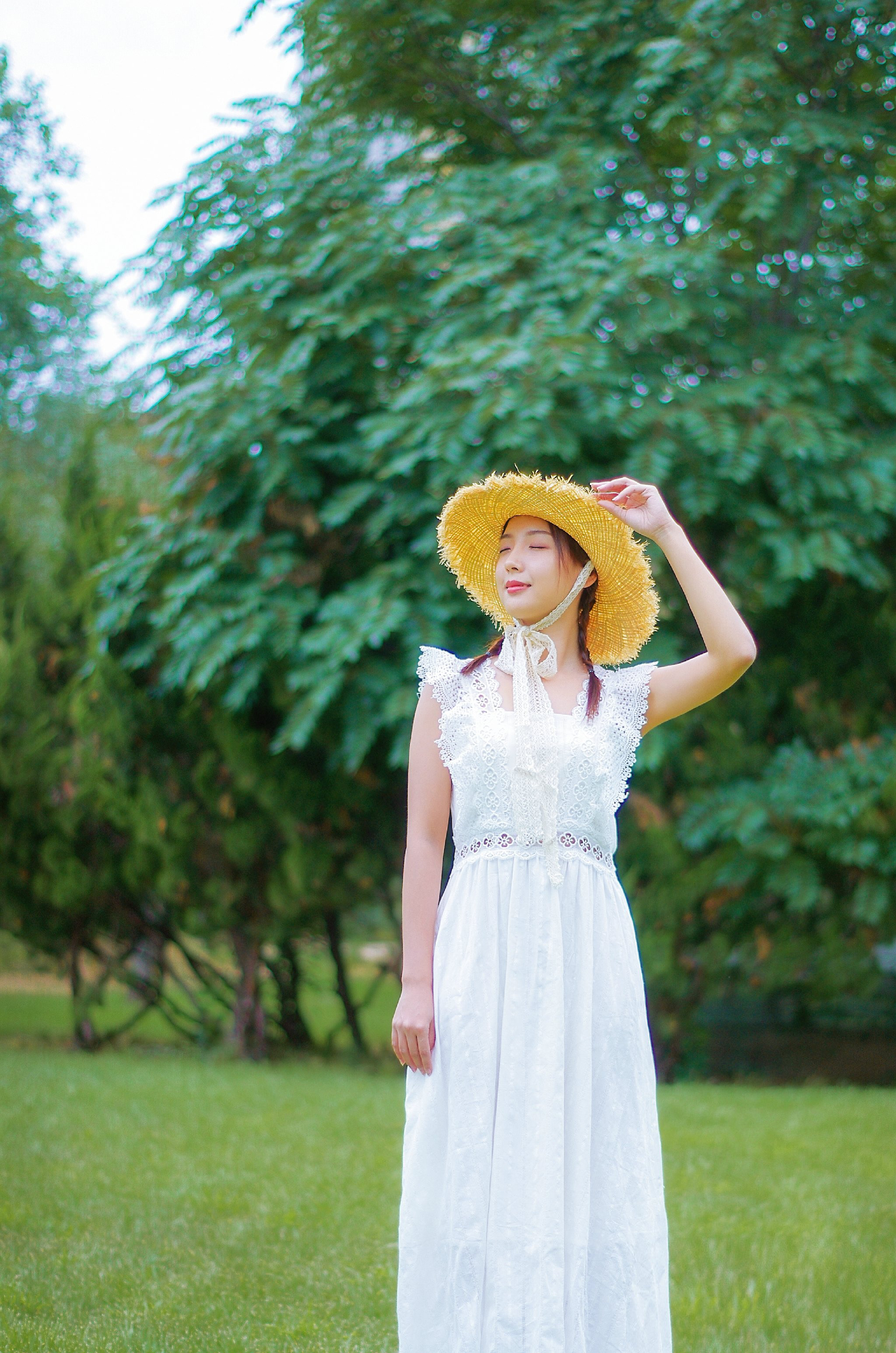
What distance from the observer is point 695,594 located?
8.27 ft

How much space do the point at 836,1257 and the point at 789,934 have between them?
9.38ft

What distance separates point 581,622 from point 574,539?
0.23 metres

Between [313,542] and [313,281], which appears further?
[313,542]

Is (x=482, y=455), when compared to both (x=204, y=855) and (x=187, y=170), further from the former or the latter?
(x=204, y=855)

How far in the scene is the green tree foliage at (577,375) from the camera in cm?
521

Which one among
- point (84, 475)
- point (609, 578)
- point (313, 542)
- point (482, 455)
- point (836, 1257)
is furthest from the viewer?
point (84, 475)

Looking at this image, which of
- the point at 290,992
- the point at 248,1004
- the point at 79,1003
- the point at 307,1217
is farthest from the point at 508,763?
the point at 79,1003

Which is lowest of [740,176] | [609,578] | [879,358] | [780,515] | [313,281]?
[609,578]

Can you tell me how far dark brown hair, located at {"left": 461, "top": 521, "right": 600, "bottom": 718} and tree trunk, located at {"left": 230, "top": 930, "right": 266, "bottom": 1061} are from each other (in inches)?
203

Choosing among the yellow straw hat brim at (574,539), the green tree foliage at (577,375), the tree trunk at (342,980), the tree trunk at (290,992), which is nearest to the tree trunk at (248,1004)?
the tree trunk at (290,992)

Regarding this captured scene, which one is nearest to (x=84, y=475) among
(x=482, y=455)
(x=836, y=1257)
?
(x=482, y=455)

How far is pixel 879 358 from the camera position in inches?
213

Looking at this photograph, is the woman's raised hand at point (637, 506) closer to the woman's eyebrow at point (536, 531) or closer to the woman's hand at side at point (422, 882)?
the woman's eyebrow at point (536, 531)

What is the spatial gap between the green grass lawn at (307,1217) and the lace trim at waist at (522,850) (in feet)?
4.90
